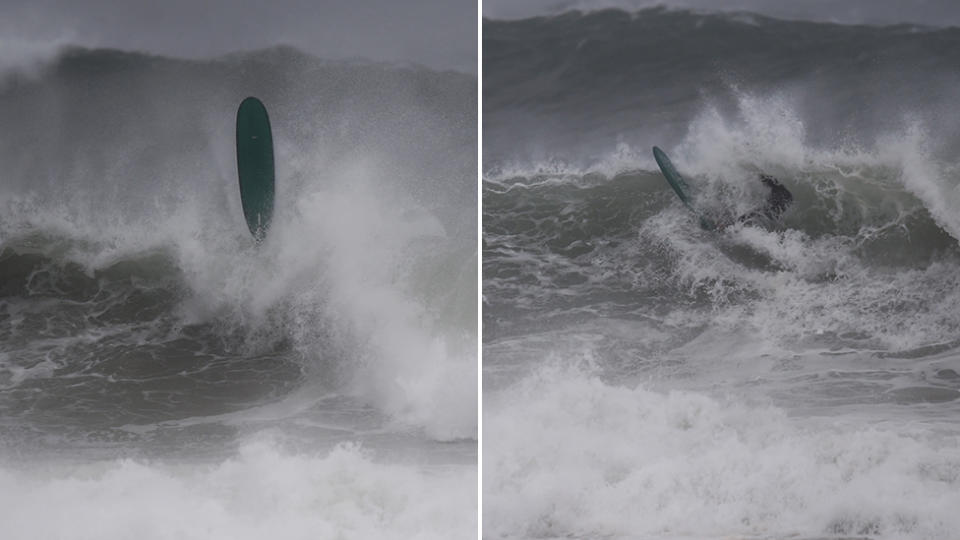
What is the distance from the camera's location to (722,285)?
3961 mm

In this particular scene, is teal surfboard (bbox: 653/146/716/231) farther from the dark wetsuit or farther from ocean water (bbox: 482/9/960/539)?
the dark wetsuit

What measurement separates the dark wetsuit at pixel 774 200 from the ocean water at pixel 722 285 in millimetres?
33

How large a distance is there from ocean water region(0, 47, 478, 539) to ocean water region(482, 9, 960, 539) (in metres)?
0.23

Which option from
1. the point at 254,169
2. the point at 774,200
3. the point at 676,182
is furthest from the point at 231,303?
the point at 774,200

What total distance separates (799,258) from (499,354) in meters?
1.14

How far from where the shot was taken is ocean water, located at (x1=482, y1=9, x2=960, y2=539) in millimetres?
3826

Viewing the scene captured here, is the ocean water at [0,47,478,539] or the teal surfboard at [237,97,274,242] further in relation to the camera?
the teal surfboard at [237,97,274,242]

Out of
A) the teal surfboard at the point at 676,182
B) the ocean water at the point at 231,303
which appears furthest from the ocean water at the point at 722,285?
the ocean water at the point at 231,303

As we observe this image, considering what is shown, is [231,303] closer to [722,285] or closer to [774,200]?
[722,285]

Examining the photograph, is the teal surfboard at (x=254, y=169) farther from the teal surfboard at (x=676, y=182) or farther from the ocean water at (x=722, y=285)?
the teal surfboard at (x=676, y=182)

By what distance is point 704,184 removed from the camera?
3.98 meters

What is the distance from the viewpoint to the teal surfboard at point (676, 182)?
13.1 feet

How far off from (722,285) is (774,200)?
359 millimetres

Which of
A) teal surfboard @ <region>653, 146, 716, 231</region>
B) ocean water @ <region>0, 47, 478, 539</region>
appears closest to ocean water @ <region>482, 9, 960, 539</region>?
teal surfboard @ <region>653, 146, 716, 231</region>
